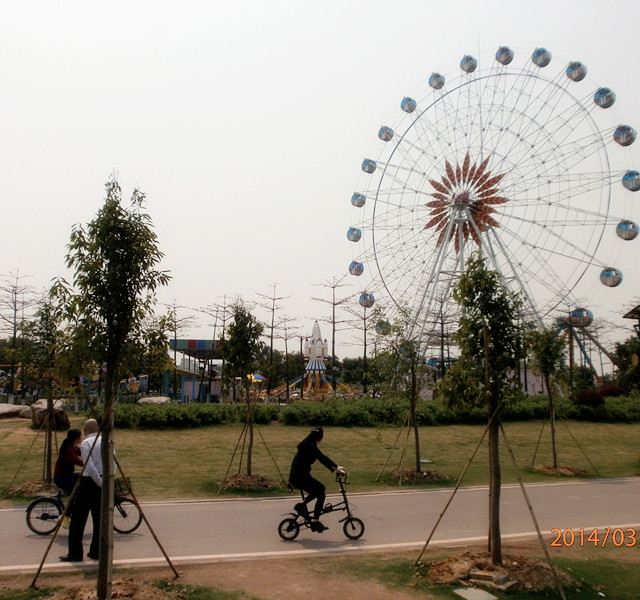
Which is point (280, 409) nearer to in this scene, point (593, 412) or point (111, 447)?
point (593, 412)

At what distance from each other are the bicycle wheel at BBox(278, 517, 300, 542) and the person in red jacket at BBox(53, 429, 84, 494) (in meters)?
3.60

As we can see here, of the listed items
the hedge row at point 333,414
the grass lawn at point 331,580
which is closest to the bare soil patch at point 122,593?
the grass lawn at point 331,580

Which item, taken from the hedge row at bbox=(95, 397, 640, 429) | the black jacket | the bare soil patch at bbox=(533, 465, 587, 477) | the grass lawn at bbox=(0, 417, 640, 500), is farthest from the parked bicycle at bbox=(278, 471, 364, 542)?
the hedge row at bbox=(95, 397, 640, 429)

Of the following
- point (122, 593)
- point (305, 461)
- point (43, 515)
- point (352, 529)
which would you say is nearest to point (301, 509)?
point (305, 461)

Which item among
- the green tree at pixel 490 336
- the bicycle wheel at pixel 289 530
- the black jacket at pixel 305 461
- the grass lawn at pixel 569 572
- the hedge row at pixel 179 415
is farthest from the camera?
the hedge row at pixel 179 415

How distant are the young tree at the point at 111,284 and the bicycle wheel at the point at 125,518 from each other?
13.1 ft

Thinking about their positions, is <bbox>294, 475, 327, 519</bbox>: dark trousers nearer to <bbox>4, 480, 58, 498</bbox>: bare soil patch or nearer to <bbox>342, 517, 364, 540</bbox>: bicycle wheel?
<bbox>342, 517, 364, 540</bbox>: bicycle wheel

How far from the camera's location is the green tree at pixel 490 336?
9.98 meters

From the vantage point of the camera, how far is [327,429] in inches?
1171

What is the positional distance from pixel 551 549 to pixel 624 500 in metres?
6.30

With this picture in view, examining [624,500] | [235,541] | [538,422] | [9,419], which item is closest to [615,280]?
[538,422]

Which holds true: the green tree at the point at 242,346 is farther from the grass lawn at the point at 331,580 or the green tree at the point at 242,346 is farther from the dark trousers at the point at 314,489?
the grass lawn at the point at 331,580
